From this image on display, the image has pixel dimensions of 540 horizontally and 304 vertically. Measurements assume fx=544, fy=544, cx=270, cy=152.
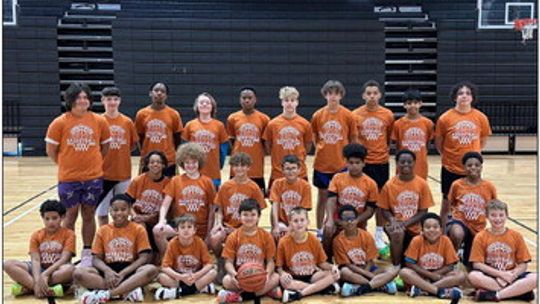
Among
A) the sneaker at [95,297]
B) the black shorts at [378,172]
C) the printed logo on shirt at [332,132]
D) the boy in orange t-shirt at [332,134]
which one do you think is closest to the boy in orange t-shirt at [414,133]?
the black shorts at [378,172]

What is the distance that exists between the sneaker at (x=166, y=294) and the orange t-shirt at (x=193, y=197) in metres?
0.59

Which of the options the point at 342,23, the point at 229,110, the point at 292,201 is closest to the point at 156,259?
the point at 292,201

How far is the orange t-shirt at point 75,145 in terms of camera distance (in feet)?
13.3

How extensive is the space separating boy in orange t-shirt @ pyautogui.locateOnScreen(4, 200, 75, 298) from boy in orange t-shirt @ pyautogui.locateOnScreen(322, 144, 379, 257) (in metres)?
1.84

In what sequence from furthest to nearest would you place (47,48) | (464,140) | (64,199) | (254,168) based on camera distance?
(47,48) → (254,168) → (464,140) → (64,199)

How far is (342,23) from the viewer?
11.1 m

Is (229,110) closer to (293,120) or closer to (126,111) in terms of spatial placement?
(126,111)

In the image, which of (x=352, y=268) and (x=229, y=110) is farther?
(x=229, y=110)

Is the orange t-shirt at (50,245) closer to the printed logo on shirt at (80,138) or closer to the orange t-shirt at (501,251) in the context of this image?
the printed logo on shirt at (80,138)

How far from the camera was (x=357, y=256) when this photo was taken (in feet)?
12.6

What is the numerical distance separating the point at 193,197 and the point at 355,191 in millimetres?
1221

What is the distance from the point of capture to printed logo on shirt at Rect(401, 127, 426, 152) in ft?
15.2

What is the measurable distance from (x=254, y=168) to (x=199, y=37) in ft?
22.2

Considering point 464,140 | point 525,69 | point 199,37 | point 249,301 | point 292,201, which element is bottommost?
point 249,301
